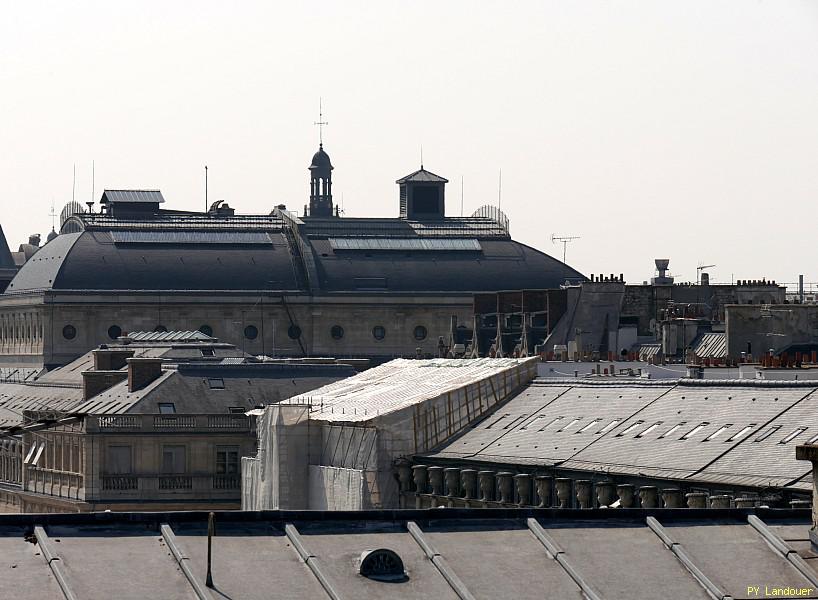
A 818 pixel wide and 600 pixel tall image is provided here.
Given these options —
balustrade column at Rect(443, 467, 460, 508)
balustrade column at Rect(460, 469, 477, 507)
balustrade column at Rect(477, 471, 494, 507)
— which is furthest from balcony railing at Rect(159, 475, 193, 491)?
balustrade column at Rect(477, 471, 494, 507)

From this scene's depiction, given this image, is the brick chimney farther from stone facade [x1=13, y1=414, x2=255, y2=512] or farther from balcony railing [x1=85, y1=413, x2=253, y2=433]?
balcony railing [x1=85, y1=413, x2=253, y2=433]

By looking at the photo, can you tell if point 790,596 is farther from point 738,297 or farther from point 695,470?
point 738,297

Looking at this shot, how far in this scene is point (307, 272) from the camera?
199750 mm

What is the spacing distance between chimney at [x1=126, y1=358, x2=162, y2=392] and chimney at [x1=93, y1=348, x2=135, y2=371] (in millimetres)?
13245

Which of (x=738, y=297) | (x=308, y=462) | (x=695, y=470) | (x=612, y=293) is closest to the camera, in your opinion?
(x=695, y=470)

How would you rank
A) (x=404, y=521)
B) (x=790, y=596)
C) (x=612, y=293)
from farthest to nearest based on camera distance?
(x=612, y=293) < (x=404, y=521) < (x=790, y=596)

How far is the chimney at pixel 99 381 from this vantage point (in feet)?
413

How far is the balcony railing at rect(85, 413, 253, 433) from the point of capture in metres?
115

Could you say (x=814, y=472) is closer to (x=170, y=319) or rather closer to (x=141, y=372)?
(x=141, y=372)

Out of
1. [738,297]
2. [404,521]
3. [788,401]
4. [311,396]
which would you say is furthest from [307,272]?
[404,521]

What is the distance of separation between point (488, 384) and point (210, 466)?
27624 millimetres

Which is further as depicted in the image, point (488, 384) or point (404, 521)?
point (488, 384)

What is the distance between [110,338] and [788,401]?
421 feet

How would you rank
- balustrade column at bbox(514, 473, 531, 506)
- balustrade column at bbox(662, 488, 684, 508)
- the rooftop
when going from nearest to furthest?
balustrade column at bbox(662, 488, 684, 508)
balustrade column at bbox(514, 473, 531, 506)
the rooftop
